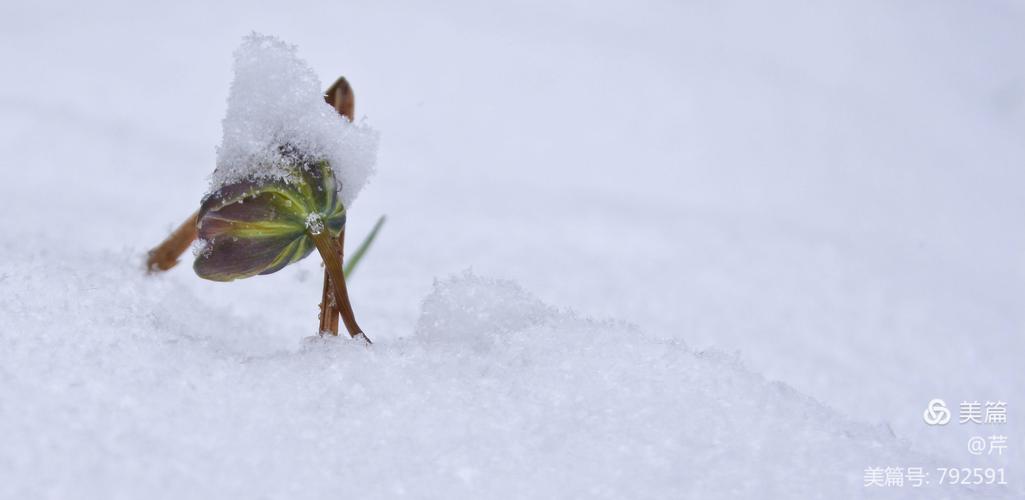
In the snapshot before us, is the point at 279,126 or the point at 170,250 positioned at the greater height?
the point at 279,126

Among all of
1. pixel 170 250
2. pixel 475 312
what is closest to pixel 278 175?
pixel 475 312

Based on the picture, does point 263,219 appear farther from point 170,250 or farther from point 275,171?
point 170,250

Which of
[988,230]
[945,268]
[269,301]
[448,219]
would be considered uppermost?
[988,230]

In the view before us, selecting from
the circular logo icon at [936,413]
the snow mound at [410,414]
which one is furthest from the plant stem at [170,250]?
the circular logo icon at [936,413]

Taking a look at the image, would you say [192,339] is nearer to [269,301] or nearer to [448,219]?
[269,301]

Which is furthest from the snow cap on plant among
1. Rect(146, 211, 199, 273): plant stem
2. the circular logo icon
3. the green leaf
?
the circular logo icon

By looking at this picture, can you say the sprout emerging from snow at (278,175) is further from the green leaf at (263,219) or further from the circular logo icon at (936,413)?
the circular logo icon at (936,413)

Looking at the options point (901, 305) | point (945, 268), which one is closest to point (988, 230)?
point (945, 268)
